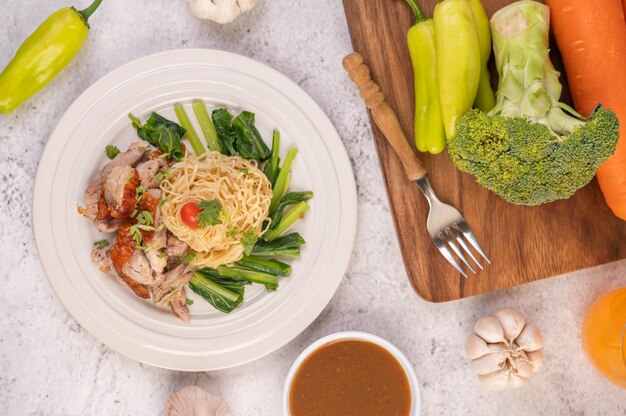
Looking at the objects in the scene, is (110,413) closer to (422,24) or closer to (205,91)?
(205,91)

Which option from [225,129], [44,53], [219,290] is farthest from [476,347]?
[44,53]

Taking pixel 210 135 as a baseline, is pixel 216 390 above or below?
below

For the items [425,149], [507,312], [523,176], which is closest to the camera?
[523,176]

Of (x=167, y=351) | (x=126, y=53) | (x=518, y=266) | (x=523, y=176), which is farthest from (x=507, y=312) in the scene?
(x=126, y=53)

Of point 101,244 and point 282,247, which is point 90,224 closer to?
point 101,244

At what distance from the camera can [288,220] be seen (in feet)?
9.09

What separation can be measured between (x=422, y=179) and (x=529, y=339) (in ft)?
2.82

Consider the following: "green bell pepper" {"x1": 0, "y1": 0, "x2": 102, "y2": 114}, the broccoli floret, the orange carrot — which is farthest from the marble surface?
the orange carrot

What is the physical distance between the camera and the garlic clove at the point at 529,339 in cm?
275

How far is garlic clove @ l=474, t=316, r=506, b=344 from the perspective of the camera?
2736 millimetres

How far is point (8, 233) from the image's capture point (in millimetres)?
2891

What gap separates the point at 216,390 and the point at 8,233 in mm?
1206

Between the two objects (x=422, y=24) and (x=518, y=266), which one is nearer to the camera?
(x=422, y=24)

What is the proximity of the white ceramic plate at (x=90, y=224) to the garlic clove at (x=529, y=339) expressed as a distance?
0.86 m
